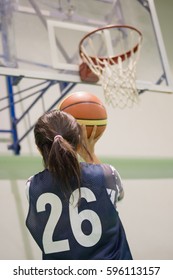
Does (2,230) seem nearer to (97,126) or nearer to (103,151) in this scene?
(103,151)

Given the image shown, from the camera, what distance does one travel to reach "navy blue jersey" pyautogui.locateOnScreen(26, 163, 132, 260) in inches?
44.9

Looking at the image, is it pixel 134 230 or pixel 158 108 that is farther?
pixel 158 108

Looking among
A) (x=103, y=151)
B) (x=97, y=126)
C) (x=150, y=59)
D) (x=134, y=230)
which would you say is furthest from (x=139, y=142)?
(x=97, y=126)

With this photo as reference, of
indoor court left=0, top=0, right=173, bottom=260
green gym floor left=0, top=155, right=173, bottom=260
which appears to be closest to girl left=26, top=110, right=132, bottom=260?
indoor court left=0, top=0, right=173, bottom=260

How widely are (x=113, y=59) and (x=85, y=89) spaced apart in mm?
1044

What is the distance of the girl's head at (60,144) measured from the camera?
112 centimetres

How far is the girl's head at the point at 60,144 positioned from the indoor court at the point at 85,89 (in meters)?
0.94

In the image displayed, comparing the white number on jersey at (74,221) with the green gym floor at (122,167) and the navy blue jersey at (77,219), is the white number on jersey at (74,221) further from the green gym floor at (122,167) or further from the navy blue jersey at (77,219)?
the green gym floor at (122,167)

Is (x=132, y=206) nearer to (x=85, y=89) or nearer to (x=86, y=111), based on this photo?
(x=85, y=89)

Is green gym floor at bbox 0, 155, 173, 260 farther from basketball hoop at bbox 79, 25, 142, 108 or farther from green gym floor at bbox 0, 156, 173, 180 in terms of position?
basketball hoop at bbox 79, 25, 142, 108

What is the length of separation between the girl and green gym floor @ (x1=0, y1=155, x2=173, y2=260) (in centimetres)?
162

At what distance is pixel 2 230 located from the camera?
2691 mm
